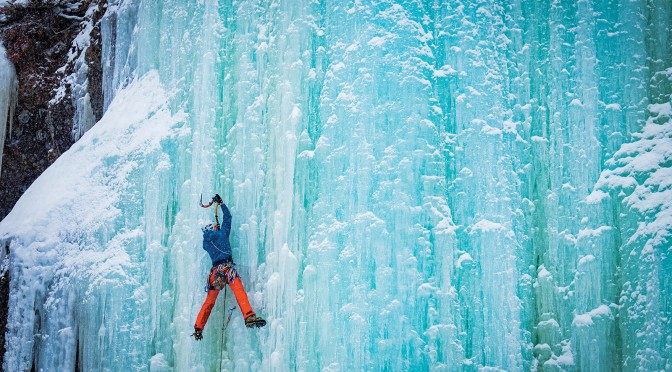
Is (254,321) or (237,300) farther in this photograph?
(237,300)

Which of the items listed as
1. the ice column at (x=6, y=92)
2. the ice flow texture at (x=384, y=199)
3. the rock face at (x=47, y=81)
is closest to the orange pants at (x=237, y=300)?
the ice flow texture at (x=384, y=199)

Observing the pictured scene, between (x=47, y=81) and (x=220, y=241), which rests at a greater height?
(x=47, y=81)

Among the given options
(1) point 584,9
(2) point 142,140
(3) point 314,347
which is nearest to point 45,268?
(2) point 142,140

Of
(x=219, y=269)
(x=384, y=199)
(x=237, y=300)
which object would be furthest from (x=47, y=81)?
(x=384, y=199)

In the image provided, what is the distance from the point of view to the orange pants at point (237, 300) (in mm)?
5660

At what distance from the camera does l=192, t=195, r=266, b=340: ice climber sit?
575 centimetres

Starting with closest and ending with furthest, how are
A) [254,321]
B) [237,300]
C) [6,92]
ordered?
[254,321] → [237,300] → [6,92]

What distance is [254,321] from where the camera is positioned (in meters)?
A: 5.57

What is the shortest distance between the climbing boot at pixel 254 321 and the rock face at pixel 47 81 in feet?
10.1

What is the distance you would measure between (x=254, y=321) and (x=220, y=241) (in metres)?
0.75

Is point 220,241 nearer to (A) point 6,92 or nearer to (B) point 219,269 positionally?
(B) point 219,269

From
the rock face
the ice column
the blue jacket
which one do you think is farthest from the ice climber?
the ice column

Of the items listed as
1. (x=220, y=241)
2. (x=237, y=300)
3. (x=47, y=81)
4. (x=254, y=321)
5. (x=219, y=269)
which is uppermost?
(x=47, y=81)

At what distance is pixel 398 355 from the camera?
5.66 meters
